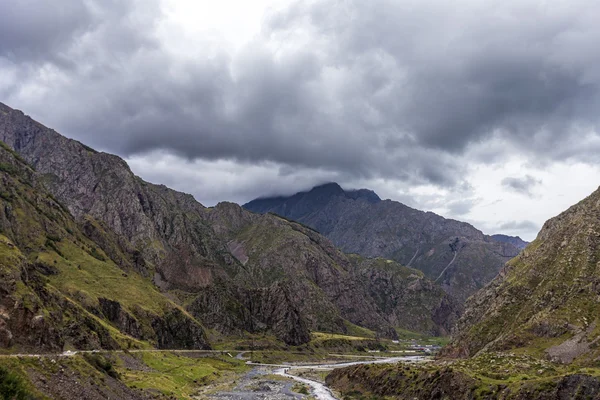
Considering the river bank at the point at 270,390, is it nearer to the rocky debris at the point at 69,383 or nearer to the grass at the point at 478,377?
the grass at the point at 478,377

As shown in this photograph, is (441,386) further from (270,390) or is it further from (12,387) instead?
(12,387)

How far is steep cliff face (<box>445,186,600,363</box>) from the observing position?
13200 centimetres

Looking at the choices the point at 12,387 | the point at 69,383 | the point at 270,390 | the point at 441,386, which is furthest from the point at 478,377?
the point at 12,387

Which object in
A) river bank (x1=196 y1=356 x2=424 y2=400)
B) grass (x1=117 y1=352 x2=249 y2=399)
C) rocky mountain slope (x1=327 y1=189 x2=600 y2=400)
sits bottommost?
river bank (x1=196 y1=356 x2=424 y2=400)

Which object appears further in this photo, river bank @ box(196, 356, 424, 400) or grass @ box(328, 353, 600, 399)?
river bank @ box(196, 356, 424, 400)

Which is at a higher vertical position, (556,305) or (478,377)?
(556,305)

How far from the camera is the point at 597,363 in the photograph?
10944 centimetres

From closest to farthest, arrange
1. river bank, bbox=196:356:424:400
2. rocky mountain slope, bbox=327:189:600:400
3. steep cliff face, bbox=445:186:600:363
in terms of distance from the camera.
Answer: rocky mountain slope, bbox=327:189:600:400 < steep cliff face, bbox=445:186:600:363 < river bank, bbox=196:356:424:400

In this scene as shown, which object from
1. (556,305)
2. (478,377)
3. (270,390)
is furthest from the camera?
(270,390)

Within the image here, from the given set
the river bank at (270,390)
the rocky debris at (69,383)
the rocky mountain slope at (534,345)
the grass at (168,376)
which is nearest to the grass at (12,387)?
the rocky debris at (69,383)

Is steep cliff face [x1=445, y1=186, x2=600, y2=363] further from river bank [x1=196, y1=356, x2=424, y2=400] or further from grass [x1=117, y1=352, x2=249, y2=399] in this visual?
grass [x1=117, y1=352, x2=249, y2=399]

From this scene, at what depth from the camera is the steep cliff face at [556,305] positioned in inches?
5197

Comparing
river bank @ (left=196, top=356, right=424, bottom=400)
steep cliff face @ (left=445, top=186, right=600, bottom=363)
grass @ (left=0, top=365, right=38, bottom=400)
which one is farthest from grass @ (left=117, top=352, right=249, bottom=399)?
steep cliff face @ (left=445, top=186, right=600, bottom=363)

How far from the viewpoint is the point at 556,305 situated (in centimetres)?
15275
